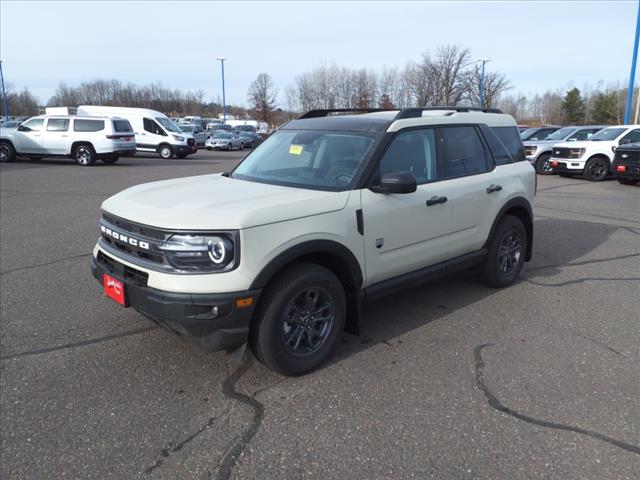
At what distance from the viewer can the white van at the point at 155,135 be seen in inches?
1008

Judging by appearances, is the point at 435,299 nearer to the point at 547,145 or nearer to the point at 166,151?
the point at 547,145

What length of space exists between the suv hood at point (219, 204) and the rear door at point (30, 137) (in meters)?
19.4

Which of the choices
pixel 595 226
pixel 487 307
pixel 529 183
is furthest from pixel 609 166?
pixel 487 307

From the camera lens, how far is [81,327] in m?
4.33

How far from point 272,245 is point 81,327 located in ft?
7.17

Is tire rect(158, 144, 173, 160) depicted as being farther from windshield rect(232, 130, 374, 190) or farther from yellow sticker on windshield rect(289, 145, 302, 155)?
yellow sticker on windshield rect(289, 145, 302, 155)

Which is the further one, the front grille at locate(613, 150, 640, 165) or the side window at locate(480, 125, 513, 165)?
the front grille at locate(613, 150, 640, 165)

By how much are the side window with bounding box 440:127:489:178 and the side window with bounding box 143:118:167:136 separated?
76.2ft

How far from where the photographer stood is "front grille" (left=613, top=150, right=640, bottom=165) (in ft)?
45.9

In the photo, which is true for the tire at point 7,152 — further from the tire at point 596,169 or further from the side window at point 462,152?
the tire at point 596,169

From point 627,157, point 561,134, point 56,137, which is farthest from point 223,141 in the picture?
point 627,157

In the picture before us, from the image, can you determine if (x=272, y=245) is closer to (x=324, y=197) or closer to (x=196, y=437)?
(x=324, y=197)

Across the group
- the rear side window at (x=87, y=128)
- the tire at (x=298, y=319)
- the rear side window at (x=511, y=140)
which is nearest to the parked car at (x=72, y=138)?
the rear side window at (x=87, y=128)

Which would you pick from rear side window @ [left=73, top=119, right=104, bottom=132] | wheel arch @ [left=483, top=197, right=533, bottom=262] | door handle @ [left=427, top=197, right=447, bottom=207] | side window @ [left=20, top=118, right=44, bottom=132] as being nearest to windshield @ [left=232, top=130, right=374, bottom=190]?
door handle @ [left=427, top=197, right=447, bottom=207]
